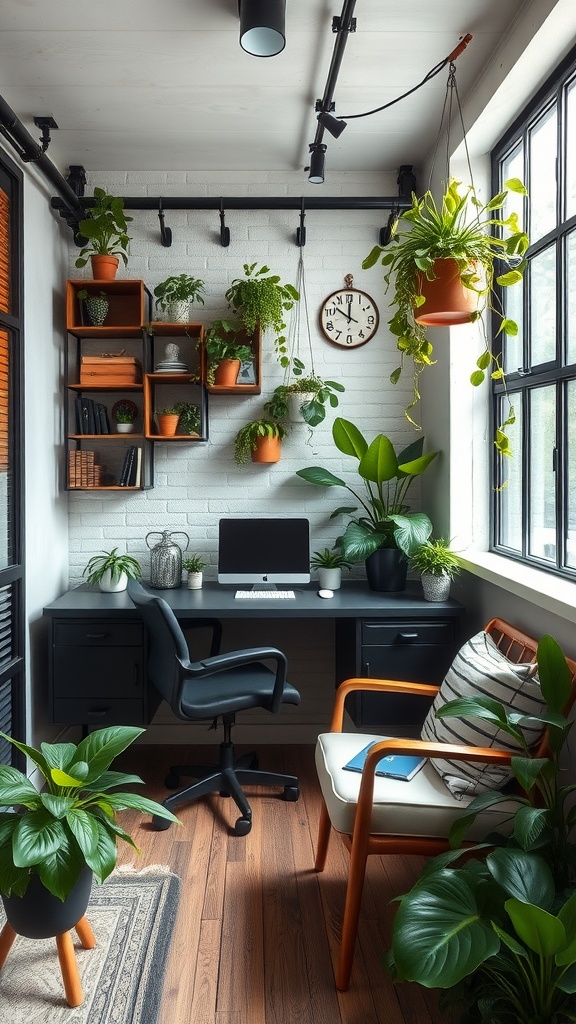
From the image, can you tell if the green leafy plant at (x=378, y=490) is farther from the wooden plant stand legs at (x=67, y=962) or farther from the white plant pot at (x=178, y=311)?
the wooden plant stand legs at (x=67, y=962)

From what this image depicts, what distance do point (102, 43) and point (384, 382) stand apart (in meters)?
1.87

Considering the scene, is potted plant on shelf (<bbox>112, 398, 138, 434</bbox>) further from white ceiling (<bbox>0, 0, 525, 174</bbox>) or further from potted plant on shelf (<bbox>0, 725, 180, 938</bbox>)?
potted plant on shelf (<bbox>0, 725, 180, 938</bbox>)

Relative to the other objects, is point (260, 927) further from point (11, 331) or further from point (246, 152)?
point (246, 152)

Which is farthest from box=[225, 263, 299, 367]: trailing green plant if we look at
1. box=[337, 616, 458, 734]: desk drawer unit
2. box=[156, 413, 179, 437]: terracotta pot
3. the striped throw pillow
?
the striped throw pillow

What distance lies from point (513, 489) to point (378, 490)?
2.52ft

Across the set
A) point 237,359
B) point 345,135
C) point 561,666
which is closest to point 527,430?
point 561,666

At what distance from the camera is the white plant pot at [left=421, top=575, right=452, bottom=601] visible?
2.98 metres

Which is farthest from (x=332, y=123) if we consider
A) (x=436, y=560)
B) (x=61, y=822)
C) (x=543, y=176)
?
(x=61, y=822)

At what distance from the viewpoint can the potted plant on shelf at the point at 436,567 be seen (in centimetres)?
296

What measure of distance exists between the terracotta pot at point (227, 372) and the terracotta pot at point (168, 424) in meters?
0.27

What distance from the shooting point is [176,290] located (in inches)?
130

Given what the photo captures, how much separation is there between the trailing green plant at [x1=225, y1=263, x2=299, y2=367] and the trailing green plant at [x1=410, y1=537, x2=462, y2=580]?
1206 mm

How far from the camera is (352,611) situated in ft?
9.42

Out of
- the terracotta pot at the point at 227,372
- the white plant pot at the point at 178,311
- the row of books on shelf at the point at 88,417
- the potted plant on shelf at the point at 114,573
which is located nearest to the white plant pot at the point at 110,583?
the potted plant on shelf at the point at 114,573
